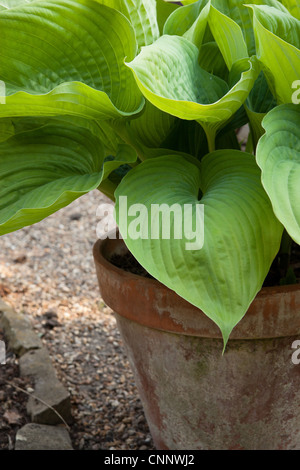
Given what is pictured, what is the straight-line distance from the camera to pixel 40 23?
2.88 feet

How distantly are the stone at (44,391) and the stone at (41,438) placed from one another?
0.04 m

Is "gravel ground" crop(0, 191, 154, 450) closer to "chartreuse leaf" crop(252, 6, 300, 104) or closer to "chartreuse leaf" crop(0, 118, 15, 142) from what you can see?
"chartreuse leaf" crop(0, 118, 15, 142)

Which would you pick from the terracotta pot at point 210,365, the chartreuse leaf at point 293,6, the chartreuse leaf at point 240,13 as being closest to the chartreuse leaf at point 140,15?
the chartreuse leaf at point 240,13

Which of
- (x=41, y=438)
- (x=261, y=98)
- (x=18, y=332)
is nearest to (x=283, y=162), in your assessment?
(x=261, y=98)

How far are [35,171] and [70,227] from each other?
5.45ft

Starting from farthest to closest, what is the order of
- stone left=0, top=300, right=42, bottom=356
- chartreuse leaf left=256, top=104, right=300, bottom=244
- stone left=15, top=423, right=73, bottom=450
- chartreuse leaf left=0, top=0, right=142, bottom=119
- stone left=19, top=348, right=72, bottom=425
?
1. stone left=0, top=300, right=42, bottom=356
2. stone left=19, top=348, right=72, bottom=425
3. stone left=15, top=423, right=73, bottom=450
4. chartreuse leaf left=0, top=0, right=142, bottom=119
5. chartreuse leaf left=256, top=104, right=300, bottom=244

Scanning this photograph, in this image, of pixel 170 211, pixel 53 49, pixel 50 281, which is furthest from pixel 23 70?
pixel 50 281

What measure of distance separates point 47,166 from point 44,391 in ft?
2.19

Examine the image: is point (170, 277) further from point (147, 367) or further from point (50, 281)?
point (50, 281)

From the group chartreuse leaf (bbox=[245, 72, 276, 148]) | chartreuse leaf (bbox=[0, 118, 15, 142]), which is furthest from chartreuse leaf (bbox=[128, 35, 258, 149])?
chartreuse leaf (bbox=[0, 118, 15, 142])

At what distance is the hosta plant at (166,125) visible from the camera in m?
0.79

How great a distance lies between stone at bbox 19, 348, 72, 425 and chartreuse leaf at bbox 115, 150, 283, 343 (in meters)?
Result: 0.72

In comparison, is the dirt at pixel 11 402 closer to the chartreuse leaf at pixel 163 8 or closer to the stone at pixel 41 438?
the stone at pixel 41 438

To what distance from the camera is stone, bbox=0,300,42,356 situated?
5.23ft
